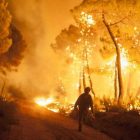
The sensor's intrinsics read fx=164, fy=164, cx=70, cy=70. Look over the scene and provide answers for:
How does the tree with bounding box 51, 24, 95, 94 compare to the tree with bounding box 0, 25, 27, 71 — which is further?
the tree with bounding box 0, 25, 27, 71

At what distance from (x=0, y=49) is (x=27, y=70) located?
21.1 m

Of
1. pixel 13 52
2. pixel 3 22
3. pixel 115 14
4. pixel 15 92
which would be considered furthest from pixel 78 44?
pixel 15 92

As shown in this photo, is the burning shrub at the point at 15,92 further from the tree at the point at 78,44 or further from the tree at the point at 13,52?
the tree at the point at 78,44

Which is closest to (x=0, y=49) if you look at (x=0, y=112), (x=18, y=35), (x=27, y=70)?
(x=18, y=35)

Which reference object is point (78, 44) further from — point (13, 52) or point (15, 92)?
point (15, 92)

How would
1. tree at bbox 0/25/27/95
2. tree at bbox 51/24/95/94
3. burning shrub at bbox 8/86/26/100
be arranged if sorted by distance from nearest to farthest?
tree at bbox 51/24/95/94, tree at bbox 0/25/27/95, burning shrub at bbox 8/86/26/100

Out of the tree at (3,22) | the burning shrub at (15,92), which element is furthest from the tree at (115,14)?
the burning shrub at (15,92)

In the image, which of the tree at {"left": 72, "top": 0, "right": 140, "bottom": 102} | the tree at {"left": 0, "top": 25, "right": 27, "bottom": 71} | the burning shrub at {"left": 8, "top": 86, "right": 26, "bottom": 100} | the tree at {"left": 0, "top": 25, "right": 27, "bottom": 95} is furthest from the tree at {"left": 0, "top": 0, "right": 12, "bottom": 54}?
the burning shrub at {"left": 8, "top": 86, "right": 26, "bottom": 100}

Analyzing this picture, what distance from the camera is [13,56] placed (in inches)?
831

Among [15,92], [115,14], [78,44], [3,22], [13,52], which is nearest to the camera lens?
[115,14]

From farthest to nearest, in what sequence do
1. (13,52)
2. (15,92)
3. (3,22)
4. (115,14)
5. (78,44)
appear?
(15,92), (13,52), (78,44), (3,22), (115,14)

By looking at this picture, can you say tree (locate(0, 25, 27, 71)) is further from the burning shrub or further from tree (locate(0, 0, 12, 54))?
the burning shrub

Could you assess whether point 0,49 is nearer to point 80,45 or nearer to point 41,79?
point 80,45

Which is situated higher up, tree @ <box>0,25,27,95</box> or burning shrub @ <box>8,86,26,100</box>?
tree @ <box>0,25,27,95</box>
